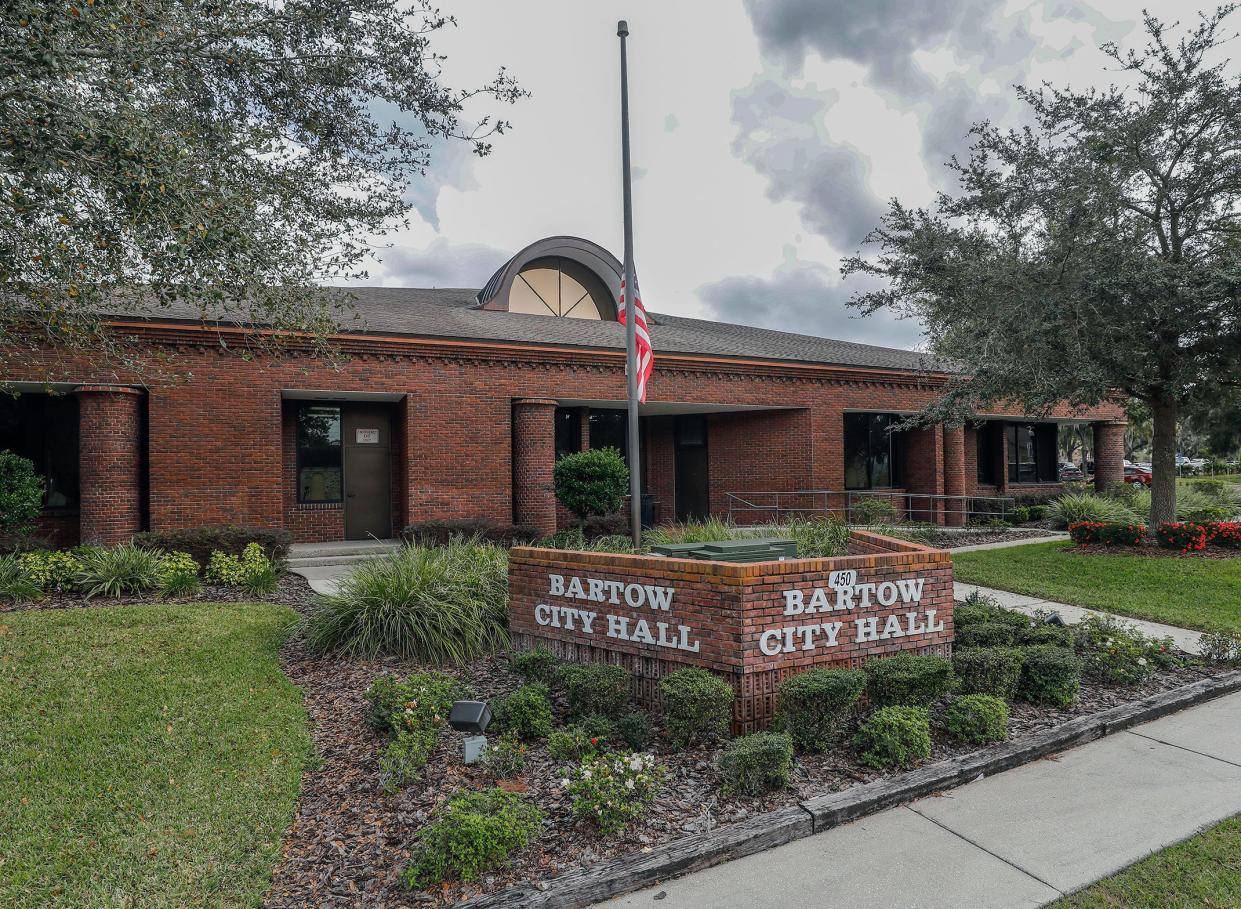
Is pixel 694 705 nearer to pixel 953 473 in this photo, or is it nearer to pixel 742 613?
pixel 742 613

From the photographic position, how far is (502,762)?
175 inches

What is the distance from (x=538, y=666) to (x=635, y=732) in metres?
1.31

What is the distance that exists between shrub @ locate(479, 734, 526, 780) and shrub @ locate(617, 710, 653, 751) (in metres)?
0.69

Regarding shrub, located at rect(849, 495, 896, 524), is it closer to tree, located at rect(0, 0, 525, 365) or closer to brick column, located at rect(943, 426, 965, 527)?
brick column, located at rect(943, 426, 965, 527)

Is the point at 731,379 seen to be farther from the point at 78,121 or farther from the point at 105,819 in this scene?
the point at 105,819

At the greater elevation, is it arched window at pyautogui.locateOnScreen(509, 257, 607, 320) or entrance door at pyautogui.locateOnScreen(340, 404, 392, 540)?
arched window at pyautogui.locateOnScreen(509, 257, 607, 320)

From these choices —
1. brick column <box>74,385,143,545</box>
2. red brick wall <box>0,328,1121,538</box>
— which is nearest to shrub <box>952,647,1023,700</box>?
red brick wall <box>0,328,1121,538</box>

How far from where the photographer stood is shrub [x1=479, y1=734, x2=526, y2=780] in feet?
14.5

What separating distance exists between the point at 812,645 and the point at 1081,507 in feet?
53.3

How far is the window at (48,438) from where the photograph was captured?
43.1ft

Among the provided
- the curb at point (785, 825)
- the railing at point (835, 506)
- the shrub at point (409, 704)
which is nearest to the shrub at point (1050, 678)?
the curb at point (785, 825)

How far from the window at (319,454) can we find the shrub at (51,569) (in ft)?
17.0

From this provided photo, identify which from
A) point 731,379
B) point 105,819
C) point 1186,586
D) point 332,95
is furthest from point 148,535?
point 1186,586

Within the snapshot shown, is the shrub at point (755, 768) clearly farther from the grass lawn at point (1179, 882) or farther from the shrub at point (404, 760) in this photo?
the shrub at point (404, 760)
